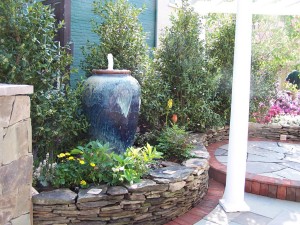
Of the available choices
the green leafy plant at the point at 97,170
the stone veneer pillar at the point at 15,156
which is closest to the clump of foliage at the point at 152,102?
the green leafy plant at the point at 97,170

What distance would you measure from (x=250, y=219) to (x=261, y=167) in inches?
51.1

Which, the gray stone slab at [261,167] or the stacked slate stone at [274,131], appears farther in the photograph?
the stacked slate stone at [274,131]

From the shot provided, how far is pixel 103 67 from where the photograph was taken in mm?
3912

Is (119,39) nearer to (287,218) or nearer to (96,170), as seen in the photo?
(96,170)

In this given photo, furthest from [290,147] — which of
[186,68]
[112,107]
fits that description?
[112,107]

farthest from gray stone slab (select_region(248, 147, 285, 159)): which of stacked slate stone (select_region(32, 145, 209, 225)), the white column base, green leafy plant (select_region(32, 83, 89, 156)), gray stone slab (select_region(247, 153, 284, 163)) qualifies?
green leafy plant (select_region(32, 83, 89, 156))

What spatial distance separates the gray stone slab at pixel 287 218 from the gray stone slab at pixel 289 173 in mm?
638

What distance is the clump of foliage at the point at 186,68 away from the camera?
452 cm

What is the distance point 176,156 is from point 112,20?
178cm

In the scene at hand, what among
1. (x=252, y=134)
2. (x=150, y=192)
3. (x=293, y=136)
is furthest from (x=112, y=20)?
(x=293, y=136)

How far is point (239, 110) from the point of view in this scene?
9.57 feet

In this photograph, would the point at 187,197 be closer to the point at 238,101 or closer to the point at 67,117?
the point at 238,101

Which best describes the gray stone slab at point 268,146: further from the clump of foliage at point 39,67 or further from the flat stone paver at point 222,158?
the clump of foliage at point 39,67

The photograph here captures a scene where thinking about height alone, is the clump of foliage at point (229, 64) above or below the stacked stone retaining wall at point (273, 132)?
above
